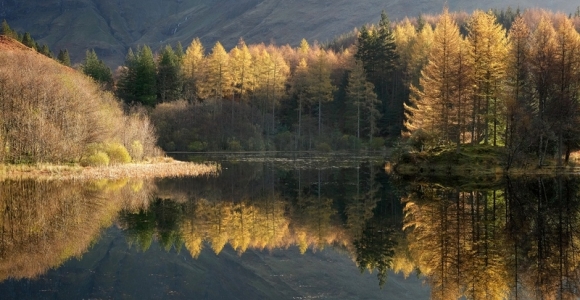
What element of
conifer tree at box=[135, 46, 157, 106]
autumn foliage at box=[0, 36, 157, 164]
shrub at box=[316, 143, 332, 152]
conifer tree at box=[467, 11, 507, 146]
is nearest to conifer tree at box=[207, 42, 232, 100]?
conifer tree at box=[135, 46, 157, 106]

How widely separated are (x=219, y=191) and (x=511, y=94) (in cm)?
2518

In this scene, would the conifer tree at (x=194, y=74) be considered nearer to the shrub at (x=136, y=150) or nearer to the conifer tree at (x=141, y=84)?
the conifer tree at (x=141, y=84)

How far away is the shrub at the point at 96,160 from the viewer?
41.7 metres

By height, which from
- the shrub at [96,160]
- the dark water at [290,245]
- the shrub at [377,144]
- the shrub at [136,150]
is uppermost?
the shrub at [377,144]

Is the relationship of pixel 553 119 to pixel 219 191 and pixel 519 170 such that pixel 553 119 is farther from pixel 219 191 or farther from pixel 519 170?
pixel 219 191

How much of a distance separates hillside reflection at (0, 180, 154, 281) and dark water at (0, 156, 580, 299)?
0.06 metres

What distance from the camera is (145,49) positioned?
9212 centimetres

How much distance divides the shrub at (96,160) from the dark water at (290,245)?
11.9 metres

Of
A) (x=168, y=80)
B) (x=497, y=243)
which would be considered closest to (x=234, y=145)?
(x=168, y=80)

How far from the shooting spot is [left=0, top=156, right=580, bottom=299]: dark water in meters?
13.1

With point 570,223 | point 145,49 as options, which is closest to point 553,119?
point 570,223

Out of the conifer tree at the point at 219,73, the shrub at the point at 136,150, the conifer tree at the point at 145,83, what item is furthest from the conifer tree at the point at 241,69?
the shrub at the point at 136,150

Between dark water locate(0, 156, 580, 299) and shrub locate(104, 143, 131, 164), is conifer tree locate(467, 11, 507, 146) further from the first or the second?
shrub locate(104, 143, 131, 164)

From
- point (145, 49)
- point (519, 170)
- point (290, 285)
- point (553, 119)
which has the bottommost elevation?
point (290, 285)
